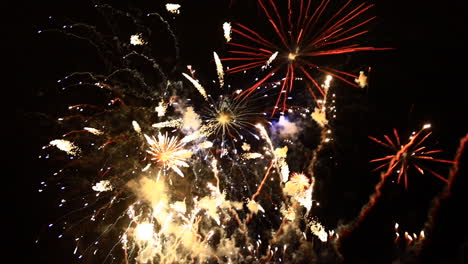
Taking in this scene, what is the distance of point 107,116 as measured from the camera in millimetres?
8180

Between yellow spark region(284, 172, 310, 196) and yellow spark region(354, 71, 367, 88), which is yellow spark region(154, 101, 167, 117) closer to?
yellow spark region(284, 172, 310, 196)

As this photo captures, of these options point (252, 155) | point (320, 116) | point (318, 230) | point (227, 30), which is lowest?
point (318, 230)

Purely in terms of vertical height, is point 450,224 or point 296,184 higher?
point 296,184

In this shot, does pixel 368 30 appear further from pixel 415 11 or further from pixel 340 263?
pixel 340 263

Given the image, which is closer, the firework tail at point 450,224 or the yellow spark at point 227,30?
the firework tail at point 450,224

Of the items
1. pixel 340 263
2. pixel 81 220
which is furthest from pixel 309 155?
pixel 81 220

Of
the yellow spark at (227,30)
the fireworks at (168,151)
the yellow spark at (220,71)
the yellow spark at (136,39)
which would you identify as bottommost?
the fireworks at (168,151)

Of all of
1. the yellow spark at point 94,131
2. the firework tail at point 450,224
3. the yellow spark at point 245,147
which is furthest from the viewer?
the yellow spark at point 245,147

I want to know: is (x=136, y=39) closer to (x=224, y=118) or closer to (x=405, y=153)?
(x=224, y=118)

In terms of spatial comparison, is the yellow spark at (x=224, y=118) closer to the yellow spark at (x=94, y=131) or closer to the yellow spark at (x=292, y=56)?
the yellow spark at (x=292, y=56)

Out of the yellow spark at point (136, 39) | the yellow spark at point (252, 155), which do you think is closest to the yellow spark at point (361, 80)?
the yellow spark at point (252, 155)

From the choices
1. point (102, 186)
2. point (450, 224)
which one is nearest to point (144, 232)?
point (102, 186)

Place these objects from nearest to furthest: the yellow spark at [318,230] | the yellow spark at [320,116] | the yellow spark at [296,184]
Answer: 1. the yellow spark at [296,184]
2. the yellow spark at [320,116]
3. the yellow spark at [318,230]

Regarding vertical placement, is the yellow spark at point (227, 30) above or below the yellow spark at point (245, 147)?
above
